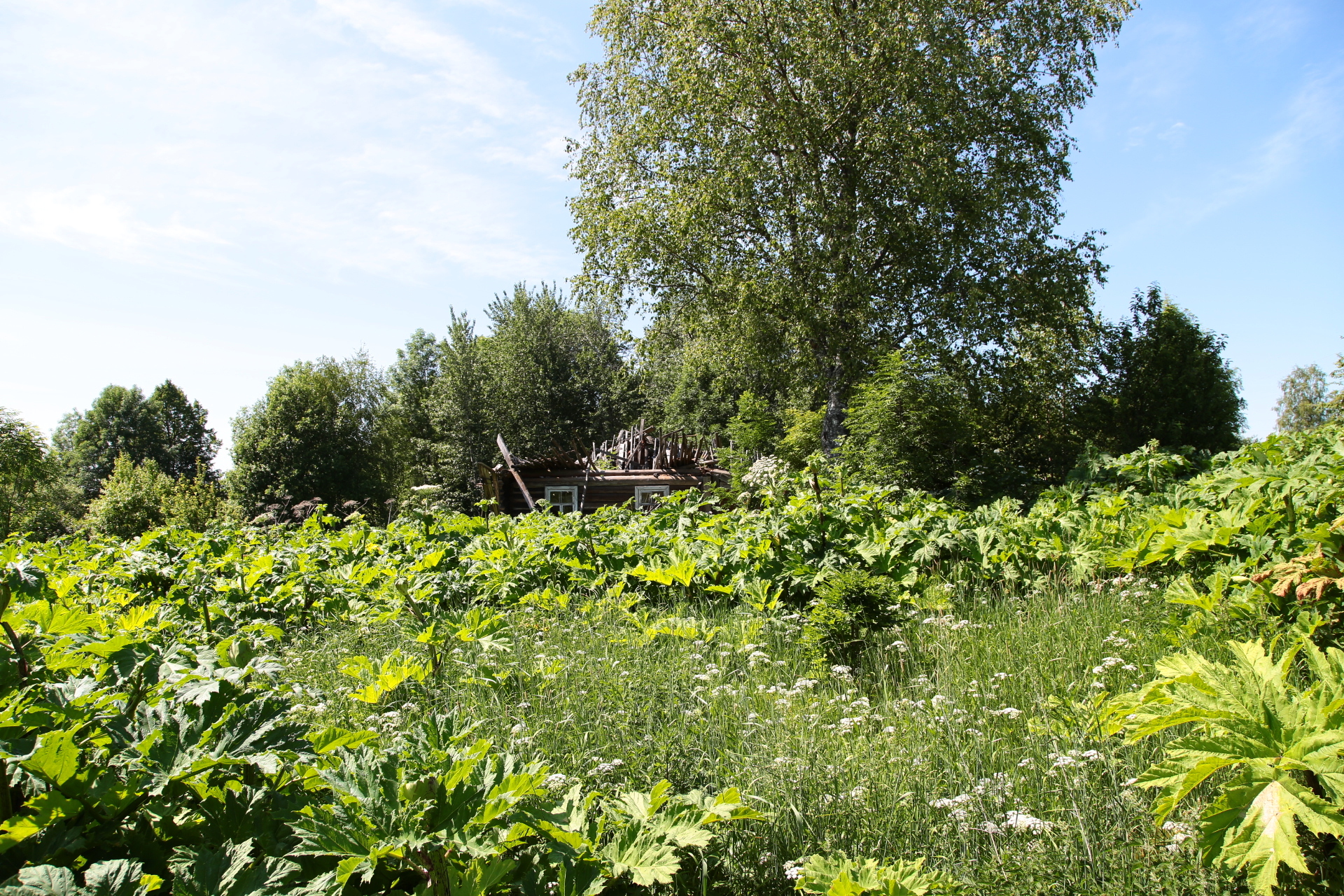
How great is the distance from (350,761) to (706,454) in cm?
2149

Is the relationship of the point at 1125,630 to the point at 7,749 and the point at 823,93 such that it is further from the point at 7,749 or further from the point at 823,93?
the point at 823,93

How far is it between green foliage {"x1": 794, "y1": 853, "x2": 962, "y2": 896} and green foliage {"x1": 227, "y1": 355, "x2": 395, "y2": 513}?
27301mm

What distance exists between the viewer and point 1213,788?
222cm

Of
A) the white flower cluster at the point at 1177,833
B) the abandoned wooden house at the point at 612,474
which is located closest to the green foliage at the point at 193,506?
the abandoned wooden house at the point at 612,474

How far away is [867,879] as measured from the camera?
5.30 ft

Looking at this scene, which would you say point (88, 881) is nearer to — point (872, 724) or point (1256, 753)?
point (1256, 753)

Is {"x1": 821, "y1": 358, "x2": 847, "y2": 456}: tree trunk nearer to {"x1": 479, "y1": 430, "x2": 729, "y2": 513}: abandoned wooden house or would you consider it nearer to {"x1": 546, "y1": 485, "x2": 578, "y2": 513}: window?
{"x1": 479, "y1": 430, "x2": 729, "y2": 513}: abandoned wooden house

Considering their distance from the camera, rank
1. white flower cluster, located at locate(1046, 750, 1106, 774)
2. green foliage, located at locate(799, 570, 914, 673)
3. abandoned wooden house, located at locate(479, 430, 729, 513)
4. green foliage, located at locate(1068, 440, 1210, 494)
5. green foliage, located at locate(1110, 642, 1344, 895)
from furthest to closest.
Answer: abandoned wooden house, located at locate(479, 430, 729, 513) → green foliage, located at locate(1068, 440, 1210, 494) → green foliage, located at locate(799, 570, 914, 673) → white flower cluster, located at locate(1046, 750, 1106, 774) → green foliage, located at locate(1110, 642, 1344, 895)

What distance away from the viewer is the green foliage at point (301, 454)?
2802 centimetres

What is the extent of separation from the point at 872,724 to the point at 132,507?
22.1 m

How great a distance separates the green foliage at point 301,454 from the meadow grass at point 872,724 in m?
25.2

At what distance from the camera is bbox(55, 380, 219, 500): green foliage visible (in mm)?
48062

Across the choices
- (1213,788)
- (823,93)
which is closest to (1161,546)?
(1213,788)

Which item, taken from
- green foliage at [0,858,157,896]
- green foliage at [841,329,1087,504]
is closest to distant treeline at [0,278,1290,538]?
green foliage at [841,329,1087,504]
